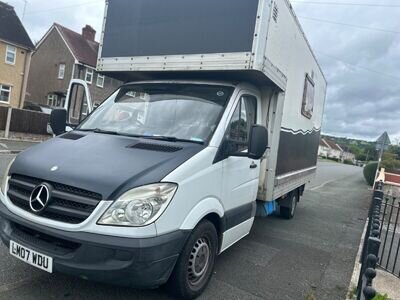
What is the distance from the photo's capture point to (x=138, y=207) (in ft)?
9.16

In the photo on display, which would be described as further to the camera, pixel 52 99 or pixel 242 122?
pixel 52 99

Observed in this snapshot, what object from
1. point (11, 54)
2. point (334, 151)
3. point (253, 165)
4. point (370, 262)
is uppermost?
point (11, 54)

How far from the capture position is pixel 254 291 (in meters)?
3.95

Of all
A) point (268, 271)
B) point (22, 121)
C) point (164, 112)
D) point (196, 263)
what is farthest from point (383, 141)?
point (22, 121)

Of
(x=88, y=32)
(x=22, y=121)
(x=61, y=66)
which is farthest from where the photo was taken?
(x=88, y=32)

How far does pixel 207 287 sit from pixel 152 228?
1.42 m

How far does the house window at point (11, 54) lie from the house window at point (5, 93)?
72.9 inches

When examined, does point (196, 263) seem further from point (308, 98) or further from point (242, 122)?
point (308, 98)

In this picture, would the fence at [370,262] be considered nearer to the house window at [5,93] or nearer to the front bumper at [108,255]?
the front bumper at [108,255]

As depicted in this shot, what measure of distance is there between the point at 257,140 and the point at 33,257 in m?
2.33

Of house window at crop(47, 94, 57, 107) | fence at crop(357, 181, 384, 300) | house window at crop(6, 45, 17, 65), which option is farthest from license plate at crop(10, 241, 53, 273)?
house window at crop(47, 94, 57, 107)

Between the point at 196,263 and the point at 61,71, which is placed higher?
the point at 61,71

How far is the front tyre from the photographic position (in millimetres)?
3178

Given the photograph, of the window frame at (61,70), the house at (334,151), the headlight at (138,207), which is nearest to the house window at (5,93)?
the window frame at (61,70)
